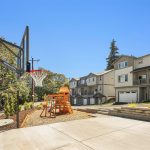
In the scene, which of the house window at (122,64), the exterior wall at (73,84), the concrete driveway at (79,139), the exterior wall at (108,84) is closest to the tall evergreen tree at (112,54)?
the exterior wall at (73,84)

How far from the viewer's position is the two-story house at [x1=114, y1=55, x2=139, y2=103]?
40450mm

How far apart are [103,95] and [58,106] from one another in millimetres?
38518

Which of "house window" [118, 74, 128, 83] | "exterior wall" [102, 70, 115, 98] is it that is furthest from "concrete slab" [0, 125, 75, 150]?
"exterior wall" [102, 70, 115, 98]

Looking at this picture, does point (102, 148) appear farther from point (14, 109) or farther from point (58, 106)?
point (14, 109)

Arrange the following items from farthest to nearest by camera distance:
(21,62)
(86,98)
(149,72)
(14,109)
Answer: (86,98) → (149,72) → (14,109) → (21,62)

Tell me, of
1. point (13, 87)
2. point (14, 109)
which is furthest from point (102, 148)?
point (13, 87)

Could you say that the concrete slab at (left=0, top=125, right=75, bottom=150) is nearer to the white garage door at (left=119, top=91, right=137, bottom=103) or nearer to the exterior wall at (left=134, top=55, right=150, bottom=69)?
the exterior wall at (left=134, top=55, right=150, bottom=69)

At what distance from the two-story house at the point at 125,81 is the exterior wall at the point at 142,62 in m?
0.86

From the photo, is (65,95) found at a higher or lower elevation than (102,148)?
higher

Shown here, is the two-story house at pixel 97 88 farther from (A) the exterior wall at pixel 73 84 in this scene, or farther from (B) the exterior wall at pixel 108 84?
(A) the exterior wall at pixel 73 84

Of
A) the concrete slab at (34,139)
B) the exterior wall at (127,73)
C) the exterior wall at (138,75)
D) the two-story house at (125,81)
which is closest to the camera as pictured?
the concrete slab at (34,139)

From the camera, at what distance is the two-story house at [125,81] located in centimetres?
4045

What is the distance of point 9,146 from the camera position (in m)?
7.76

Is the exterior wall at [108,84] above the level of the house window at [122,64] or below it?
below
